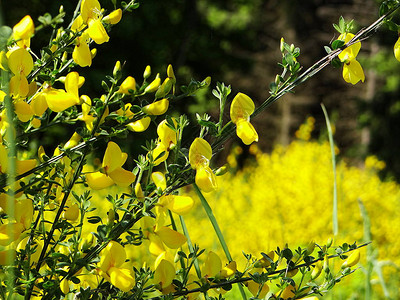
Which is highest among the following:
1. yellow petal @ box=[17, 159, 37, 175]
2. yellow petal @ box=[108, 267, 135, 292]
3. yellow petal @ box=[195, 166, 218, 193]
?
yellow petal @ box=[17, 159, 37, 175]

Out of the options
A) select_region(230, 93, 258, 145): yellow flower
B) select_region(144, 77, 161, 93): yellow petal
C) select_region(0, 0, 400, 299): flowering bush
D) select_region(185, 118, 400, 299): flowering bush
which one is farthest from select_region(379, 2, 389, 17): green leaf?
select_region(185, 118, 400, 299): flowering bush

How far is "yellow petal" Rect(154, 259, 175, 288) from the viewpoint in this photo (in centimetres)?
89

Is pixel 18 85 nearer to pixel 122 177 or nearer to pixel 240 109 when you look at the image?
pixel 122 177

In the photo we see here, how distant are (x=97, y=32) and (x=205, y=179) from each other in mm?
256

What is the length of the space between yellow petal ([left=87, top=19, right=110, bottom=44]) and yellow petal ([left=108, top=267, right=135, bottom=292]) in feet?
1.07

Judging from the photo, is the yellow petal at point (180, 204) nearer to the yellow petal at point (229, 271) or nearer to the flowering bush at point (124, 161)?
the flowering bush at point (124, 161)

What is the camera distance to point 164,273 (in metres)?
0.89

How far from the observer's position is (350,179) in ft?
16.1

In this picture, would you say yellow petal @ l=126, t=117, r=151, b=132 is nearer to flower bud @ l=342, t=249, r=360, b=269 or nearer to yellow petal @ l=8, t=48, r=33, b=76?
yellow petal @ l=8, t=48, r=33, b=76

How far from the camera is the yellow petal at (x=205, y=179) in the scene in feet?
2.65

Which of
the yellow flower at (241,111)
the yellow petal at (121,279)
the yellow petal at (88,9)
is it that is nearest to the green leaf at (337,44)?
the yellow flower at (241,111)

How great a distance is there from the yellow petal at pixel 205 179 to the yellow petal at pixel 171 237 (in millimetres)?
95

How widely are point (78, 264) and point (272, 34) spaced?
47.4 feet

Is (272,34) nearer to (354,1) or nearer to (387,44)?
(354,1)
